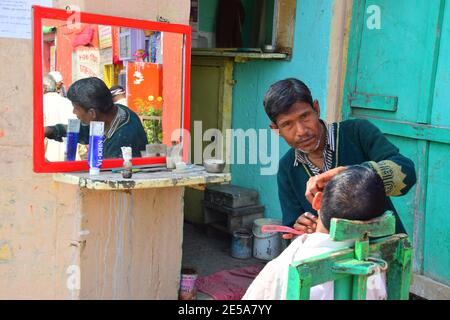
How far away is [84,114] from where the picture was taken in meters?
2.78

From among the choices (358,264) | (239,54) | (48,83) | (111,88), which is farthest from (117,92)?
(358,264)

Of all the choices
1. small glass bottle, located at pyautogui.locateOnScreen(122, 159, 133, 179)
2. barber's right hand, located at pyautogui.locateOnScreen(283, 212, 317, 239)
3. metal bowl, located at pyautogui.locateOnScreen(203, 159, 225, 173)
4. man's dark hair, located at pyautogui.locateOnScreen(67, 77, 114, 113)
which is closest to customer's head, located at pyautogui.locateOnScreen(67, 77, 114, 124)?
man's dark hair, located at pyautogui.locateOnScreen(67, 77, 114, 113)

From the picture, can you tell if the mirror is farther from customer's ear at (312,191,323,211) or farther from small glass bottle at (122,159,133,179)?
customer's ear at (312,191,323,211)

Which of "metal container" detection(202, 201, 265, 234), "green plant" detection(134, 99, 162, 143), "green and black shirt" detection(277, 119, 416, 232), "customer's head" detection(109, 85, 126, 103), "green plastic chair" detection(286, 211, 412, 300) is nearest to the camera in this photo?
"green plastic chair" detection(286, 211, 412, 300)

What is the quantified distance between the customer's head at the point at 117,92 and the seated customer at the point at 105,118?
23 mm

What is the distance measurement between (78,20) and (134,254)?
54.1 inches

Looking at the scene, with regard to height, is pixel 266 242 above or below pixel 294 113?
below

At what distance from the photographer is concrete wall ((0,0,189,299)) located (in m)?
2.73

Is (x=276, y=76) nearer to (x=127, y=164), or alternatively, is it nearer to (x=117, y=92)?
(x=117, y=92)

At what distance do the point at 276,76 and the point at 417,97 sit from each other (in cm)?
130

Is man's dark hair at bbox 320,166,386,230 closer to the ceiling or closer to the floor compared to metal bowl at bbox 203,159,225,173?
closer to the ceiling

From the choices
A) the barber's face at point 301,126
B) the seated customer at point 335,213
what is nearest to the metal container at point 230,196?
the barber's face at point 301,126

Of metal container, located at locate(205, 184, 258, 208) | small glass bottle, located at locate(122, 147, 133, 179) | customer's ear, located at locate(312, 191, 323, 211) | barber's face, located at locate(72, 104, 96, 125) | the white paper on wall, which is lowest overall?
metal container, located at locate(205, 184, 258, 208)

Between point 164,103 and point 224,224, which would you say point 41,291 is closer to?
point 164,103
